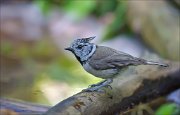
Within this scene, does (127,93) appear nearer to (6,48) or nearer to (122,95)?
(122,95)

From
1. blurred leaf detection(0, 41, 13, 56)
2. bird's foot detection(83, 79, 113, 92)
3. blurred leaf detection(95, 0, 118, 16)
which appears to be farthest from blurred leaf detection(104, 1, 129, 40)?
bird's foot detection(83, 79, 113, 92)

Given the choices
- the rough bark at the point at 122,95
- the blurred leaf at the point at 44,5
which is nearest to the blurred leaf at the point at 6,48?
the blurred leaf at the point at 44,5

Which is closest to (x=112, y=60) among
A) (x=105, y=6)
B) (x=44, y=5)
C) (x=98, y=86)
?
(x=98, y=86)

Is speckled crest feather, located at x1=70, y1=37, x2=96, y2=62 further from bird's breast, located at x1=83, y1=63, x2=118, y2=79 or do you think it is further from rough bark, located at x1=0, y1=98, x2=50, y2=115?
rough bark, located at x1=0, y1=98, x2=50, y2=115

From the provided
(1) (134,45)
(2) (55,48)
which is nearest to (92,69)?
(1) (134,45)

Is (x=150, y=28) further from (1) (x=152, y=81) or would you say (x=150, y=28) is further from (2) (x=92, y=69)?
(2) (x=92, y=69)
